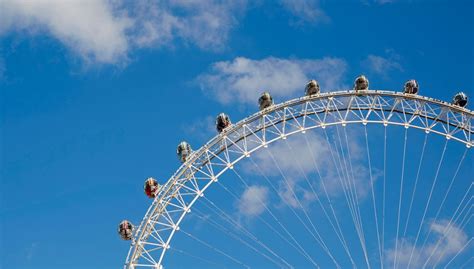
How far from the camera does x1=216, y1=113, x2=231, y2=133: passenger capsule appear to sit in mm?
39625

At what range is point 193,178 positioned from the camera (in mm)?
38750

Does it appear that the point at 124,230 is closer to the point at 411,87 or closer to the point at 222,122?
→ the point at 222,122

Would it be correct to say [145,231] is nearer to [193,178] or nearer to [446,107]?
[193,178]

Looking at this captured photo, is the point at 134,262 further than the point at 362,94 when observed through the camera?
No

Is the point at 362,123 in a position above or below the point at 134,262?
above

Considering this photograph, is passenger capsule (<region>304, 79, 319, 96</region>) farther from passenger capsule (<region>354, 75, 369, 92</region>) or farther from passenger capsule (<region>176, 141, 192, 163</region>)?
passenger capsule (<region>176, 141, 192, 163</region>)

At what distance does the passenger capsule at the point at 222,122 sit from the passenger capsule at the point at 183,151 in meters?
2.00

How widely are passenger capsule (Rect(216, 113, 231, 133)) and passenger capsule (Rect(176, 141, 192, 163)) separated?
6.57 feet

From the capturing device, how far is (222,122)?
3962cm

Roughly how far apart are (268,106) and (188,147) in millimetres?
5112

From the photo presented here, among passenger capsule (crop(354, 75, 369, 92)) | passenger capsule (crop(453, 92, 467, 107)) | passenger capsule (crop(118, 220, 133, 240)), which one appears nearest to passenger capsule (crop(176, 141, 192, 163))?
passenger capsule (crop(118, 220, 133, 240))

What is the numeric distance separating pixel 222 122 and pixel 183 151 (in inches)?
108

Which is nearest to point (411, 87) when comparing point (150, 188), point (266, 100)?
point (266, 100)

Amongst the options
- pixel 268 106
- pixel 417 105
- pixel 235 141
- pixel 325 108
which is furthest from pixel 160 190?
pixel 417 105
